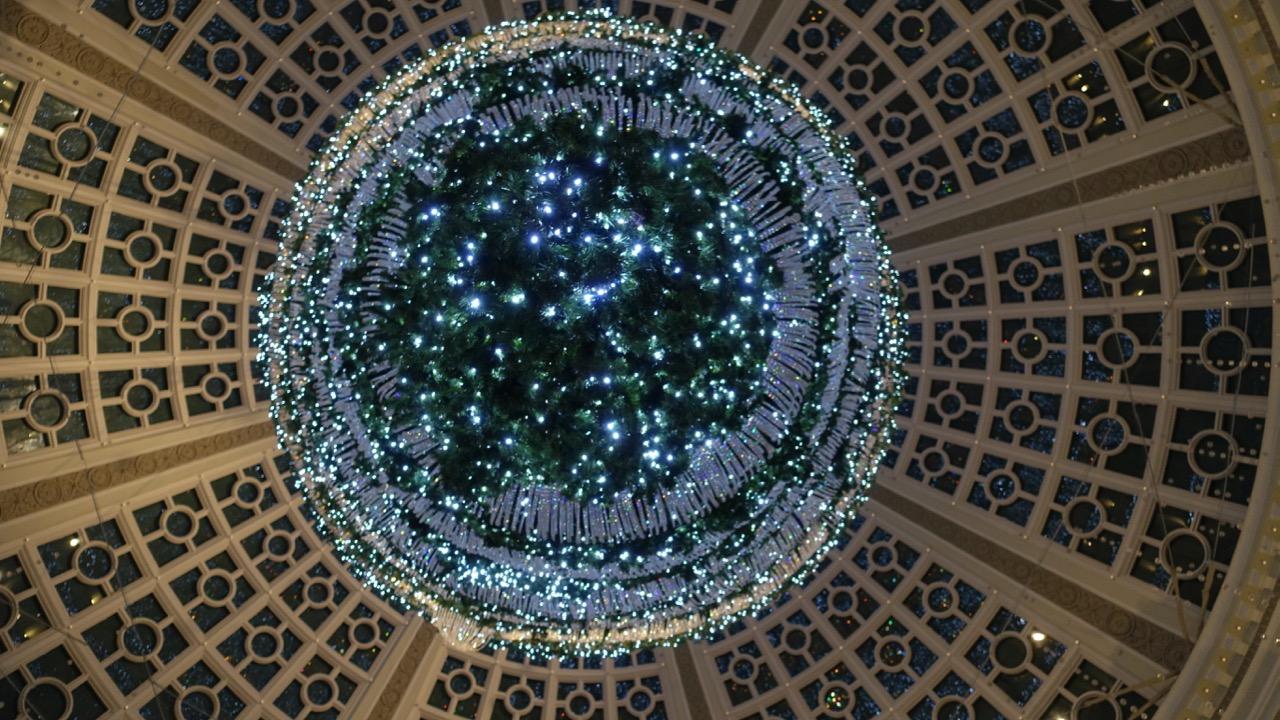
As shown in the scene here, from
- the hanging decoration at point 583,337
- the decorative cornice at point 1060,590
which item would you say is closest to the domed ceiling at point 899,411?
the decorative cornice at point 1060,590

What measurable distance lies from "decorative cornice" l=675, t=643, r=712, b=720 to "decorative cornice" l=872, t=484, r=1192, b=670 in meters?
4.28

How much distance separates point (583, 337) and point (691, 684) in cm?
978

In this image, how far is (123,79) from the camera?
1423 centimetres

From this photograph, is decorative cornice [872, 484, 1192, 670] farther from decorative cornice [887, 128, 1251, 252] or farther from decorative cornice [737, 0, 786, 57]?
decorative cornice [737, 0, 786, 57]

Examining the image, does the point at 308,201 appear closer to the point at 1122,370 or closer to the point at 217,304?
the point at 217,304

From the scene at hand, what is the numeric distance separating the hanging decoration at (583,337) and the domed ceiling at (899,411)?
6307 mm

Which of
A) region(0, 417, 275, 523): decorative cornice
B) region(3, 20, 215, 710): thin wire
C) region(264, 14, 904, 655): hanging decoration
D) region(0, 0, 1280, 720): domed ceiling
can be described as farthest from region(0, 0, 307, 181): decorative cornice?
region(264, 14, 904, 655): hanging decoration

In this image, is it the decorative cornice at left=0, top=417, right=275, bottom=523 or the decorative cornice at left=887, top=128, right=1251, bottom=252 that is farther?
the decorative cornice at left=0, top=417, right=275, bottom=523

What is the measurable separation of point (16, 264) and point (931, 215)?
13.9 m

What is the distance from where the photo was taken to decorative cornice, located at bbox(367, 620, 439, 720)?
16438mm

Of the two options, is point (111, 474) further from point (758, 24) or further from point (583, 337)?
point (758, 24)

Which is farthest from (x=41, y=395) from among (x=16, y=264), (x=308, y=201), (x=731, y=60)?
(x=731, y=60)

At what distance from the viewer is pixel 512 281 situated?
9477mm

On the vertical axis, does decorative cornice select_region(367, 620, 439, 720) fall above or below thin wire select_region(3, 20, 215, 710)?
below
